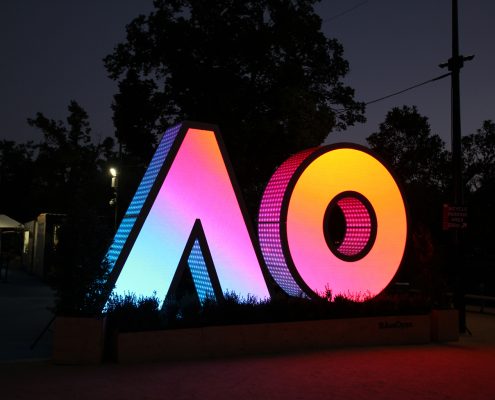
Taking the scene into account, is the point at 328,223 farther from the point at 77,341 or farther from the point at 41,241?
the point at 41,241

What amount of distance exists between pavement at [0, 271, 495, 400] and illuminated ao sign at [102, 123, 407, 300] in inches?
71.0

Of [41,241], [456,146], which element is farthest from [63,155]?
[456,146]

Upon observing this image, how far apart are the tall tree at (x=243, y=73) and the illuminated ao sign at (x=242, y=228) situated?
11350 millimetres

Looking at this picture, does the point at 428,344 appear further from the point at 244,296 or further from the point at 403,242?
the point at 244,296

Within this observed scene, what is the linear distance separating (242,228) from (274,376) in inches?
149

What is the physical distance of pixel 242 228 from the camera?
12.0m

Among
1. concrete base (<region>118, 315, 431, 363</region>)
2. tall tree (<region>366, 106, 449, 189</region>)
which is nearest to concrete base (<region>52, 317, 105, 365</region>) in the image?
concrete base (<region>118, 315, 431, 363</region>)

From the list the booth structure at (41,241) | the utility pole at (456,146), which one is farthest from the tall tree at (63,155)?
the utility pole at (456,146)

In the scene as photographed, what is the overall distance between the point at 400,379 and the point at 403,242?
4889 mm

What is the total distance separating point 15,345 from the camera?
36.4ft

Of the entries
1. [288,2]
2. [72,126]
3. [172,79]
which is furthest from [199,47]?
[72,126]

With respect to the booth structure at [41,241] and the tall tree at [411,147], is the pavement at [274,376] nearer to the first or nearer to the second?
the booth structure at [41,241]

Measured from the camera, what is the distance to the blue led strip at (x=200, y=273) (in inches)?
469

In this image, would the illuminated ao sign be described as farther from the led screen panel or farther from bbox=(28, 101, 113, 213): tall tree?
bbox=(28, 101, 113, 213): tall tree
